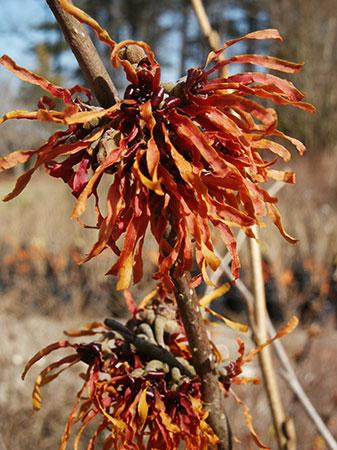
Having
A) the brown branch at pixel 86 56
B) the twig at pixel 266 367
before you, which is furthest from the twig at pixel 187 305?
the twig at pixel 266 367

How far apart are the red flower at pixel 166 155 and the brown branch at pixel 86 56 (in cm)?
2

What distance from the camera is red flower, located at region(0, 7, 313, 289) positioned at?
0.45m

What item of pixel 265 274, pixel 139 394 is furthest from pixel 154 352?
pixel 265 274

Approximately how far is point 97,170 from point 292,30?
35.5ft

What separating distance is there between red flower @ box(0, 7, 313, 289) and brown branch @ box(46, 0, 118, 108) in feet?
0.07

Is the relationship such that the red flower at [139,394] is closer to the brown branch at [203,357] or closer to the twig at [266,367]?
the brown branch at [203,357]

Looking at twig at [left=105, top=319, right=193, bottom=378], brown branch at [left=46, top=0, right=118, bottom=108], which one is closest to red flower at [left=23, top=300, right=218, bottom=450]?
twig at [left=105, top=319, right=193, bottom=378]

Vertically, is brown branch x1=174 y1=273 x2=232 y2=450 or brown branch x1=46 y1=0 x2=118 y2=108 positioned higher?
brown branch x1=46 y1=0 x2=118 y2=108

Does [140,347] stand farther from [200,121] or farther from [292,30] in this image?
[292,30]

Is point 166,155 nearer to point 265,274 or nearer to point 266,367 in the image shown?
point 266,367

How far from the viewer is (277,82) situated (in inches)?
18.8

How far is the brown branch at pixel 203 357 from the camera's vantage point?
21.1 inches

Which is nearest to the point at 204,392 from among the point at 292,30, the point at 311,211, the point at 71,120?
the point at 71,120

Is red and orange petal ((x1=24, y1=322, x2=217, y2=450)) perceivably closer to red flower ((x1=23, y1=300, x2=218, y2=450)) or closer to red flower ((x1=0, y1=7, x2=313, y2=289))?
red flower ((x1=23, y1=300, x2=218, y2=450))
